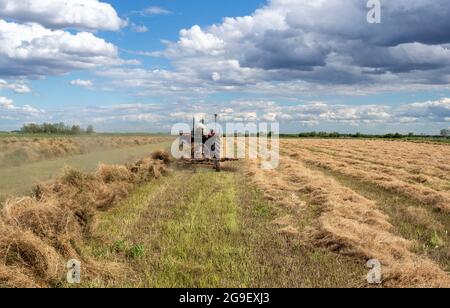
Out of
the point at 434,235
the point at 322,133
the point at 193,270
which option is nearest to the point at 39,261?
the point at 193,270

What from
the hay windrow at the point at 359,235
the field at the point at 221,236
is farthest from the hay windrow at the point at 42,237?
the hay windrow at the point at 359,235

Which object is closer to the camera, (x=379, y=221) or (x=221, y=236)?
(x=221, y=236)

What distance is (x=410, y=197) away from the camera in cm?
1419

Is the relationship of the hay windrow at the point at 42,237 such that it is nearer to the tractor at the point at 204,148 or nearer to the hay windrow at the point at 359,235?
the hay windrow at the point at 359,235

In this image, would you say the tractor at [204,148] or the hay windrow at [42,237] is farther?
the tractor at [204,148]

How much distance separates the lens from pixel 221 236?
8.67 meters

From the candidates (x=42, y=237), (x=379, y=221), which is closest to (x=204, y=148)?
(x=379, y=221)

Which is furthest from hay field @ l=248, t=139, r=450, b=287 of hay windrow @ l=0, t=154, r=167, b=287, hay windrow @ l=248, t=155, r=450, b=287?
hay windrow @ l=0, t=154, r=167, b=287

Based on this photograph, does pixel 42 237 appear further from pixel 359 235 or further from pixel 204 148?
pixel 204 148

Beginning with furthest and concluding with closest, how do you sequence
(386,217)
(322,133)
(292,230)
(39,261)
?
(322,133) → (386,217) → (292,230) → (39,261)

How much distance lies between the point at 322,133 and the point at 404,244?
109m

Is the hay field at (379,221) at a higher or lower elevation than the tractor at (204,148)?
lower

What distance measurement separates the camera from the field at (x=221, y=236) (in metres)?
6.45
